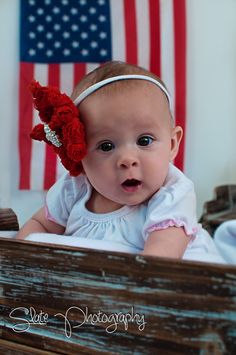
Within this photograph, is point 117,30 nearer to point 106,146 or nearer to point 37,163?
point 37,163

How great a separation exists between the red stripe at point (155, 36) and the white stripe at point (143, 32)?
1 centimetres

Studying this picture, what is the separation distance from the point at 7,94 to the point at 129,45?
1.86ft

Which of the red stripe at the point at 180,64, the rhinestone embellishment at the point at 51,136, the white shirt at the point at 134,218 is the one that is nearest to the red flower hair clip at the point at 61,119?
the rhinestone embellishment at the point at 51,136

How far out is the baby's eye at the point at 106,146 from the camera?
77 centimetres

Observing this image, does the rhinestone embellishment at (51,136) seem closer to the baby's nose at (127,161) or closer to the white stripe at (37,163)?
the baby's nose at (127,161)

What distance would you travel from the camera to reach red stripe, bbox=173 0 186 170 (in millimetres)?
1754

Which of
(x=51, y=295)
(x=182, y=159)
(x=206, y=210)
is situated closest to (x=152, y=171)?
(x=51, y=295)

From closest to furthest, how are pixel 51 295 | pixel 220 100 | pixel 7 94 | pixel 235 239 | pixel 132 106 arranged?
pixel 51 295 < pixel 132 106 < pixel 235 239 < pixel 220 100 < pixel 7 94

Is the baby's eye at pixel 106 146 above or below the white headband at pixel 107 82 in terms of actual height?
below

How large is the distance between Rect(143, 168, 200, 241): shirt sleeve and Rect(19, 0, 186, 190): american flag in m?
1.01

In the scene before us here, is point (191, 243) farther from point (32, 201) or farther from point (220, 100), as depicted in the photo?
point (32, 201)

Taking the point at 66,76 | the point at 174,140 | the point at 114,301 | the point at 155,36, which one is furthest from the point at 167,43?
the point at 114,301

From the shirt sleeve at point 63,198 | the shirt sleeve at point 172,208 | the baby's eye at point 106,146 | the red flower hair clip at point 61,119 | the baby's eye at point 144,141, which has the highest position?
the red flower hair clip at point 61,119

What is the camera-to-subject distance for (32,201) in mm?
1980
